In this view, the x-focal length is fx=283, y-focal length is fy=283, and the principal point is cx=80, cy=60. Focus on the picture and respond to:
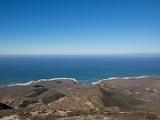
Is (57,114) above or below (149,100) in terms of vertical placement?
above

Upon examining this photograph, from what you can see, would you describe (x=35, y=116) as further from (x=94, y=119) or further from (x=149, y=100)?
(x=149, y=100)

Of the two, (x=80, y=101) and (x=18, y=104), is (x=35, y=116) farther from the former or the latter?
(x=18, y=104)

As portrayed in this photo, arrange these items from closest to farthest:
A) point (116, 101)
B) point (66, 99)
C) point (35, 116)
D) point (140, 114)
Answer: point (35, 116)
point (140, 114)
point (66, 99)
point (116, 101)

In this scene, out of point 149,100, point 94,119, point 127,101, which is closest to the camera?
point 94,119

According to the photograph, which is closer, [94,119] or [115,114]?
[94,119]

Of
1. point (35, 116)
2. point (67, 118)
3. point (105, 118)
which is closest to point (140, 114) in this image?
point (105, 118)

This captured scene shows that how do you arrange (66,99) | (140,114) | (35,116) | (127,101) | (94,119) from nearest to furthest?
(94,119), (35,116), (140,114), (66,99), (127,101)

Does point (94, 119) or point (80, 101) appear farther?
point (80, 101)

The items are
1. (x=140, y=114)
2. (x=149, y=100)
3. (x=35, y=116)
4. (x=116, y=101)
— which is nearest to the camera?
(x=35, y=116)

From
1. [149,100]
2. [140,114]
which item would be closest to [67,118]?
[140,114]
